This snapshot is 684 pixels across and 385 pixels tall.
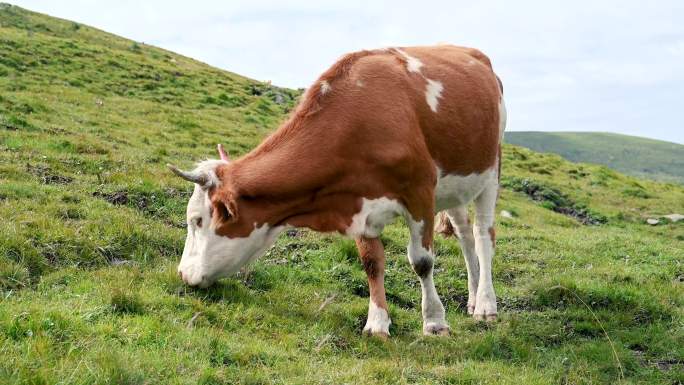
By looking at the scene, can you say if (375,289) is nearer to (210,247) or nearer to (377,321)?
(377,321)

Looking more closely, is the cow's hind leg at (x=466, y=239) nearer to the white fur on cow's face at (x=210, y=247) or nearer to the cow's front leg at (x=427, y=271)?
the cow's front leg at (x=427, y=271)

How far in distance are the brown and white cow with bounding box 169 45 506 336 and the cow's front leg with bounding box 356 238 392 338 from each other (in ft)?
0.04

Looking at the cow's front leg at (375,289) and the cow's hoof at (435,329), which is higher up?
the cow's front leg at (375,289)

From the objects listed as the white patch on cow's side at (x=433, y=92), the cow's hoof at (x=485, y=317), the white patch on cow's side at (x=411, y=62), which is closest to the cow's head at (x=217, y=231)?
the white patch on cow's side at (x=433, y=92)

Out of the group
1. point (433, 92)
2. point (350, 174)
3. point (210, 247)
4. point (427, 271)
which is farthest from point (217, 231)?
point (433, 92)

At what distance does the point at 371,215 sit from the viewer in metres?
6.81

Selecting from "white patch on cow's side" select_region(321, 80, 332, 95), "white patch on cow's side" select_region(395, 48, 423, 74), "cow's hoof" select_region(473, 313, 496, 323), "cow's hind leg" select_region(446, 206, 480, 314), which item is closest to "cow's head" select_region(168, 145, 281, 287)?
"white patch on cow's side" select_region(321, 80, 332, 95)

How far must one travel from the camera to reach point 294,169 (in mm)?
6738

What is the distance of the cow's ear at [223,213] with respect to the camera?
22.5 ft

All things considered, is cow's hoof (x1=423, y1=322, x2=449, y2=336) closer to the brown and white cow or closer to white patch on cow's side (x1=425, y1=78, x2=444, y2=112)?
the brown and white cow

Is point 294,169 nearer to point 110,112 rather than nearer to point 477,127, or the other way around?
point 477,127

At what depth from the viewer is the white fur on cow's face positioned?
7.11 meters

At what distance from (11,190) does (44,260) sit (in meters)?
2.95

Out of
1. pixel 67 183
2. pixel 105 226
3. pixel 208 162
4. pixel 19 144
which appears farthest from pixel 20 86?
pixel 208 162
